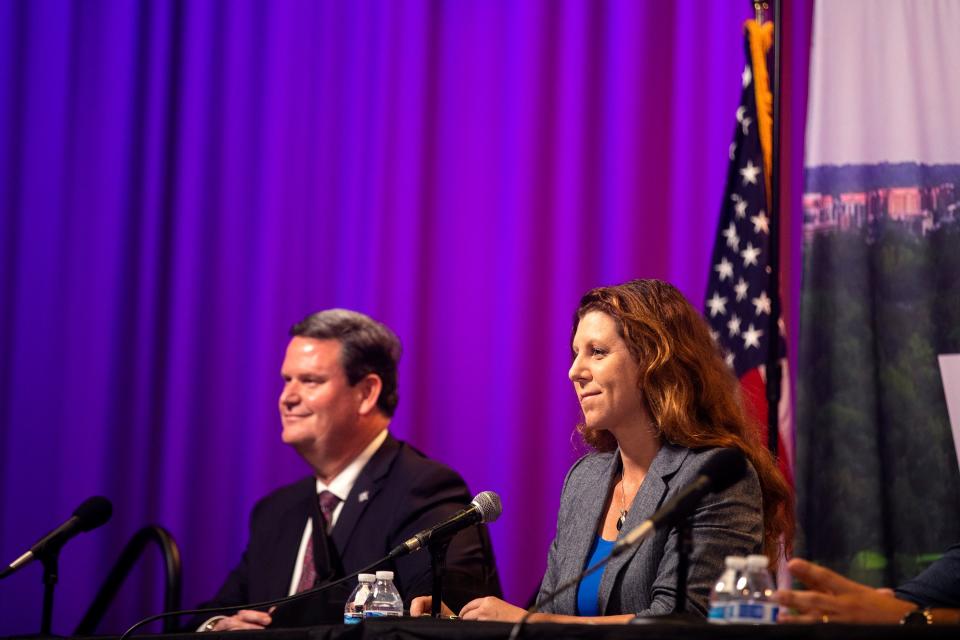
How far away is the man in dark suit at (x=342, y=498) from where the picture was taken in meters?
4.15

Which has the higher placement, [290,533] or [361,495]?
[361,495]

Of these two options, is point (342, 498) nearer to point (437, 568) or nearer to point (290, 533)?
point (290, 533)

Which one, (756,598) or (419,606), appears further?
(419,606)

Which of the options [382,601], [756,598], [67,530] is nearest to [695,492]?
[756,598]

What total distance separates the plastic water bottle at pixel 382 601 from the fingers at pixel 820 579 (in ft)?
4.16

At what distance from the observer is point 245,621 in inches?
161

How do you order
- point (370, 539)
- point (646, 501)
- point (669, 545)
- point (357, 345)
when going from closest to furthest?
point (669, 545)
point (646, 501)
point (370, 539)
point (357, 345)

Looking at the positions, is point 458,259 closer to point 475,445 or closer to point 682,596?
point 475,445

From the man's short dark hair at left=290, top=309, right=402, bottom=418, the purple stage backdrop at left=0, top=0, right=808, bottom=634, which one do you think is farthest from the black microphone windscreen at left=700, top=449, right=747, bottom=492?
the purple stage backdrop at left=0, top=0, right=808, bottom=634

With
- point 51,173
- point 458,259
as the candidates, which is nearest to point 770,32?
point 458,259

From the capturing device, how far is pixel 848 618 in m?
2.21

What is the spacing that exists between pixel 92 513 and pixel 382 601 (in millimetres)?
900

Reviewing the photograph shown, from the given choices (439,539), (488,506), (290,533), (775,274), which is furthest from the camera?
(290,533)

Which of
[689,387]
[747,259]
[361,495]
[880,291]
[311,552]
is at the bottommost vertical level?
[311,552]
